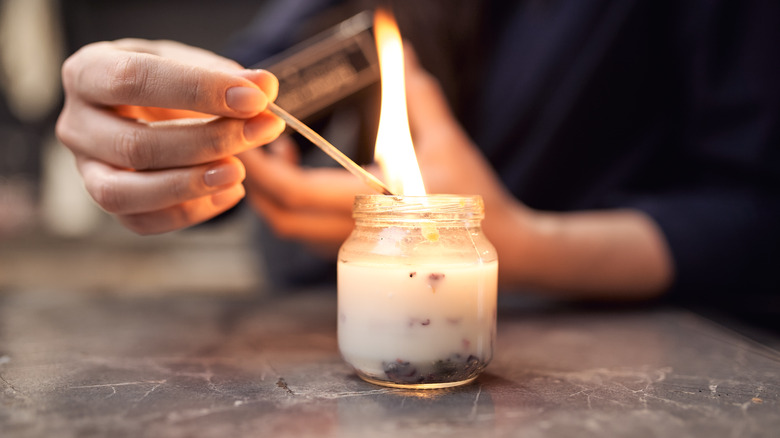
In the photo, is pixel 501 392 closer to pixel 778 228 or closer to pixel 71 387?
pixel 71 387

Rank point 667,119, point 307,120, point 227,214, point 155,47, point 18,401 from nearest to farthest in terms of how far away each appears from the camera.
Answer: point 18,401 < point 155,47 < point 307,120 < point 667,119 < point 227,214

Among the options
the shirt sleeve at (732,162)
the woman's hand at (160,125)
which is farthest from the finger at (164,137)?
the shirt sleeve at (732,162)

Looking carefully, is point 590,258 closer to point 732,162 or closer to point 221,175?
point 732,162

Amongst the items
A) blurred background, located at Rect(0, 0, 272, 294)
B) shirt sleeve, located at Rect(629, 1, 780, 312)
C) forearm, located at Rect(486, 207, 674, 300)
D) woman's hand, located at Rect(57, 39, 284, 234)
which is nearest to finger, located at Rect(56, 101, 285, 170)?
woman's hand, located at Rect(57, 39, 284, 234)

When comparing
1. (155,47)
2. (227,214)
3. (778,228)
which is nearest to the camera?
(155,47)

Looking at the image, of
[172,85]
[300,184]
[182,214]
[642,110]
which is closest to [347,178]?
[300,184]

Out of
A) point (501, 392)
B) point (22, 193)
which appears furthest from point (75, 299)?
point (22, 193)
